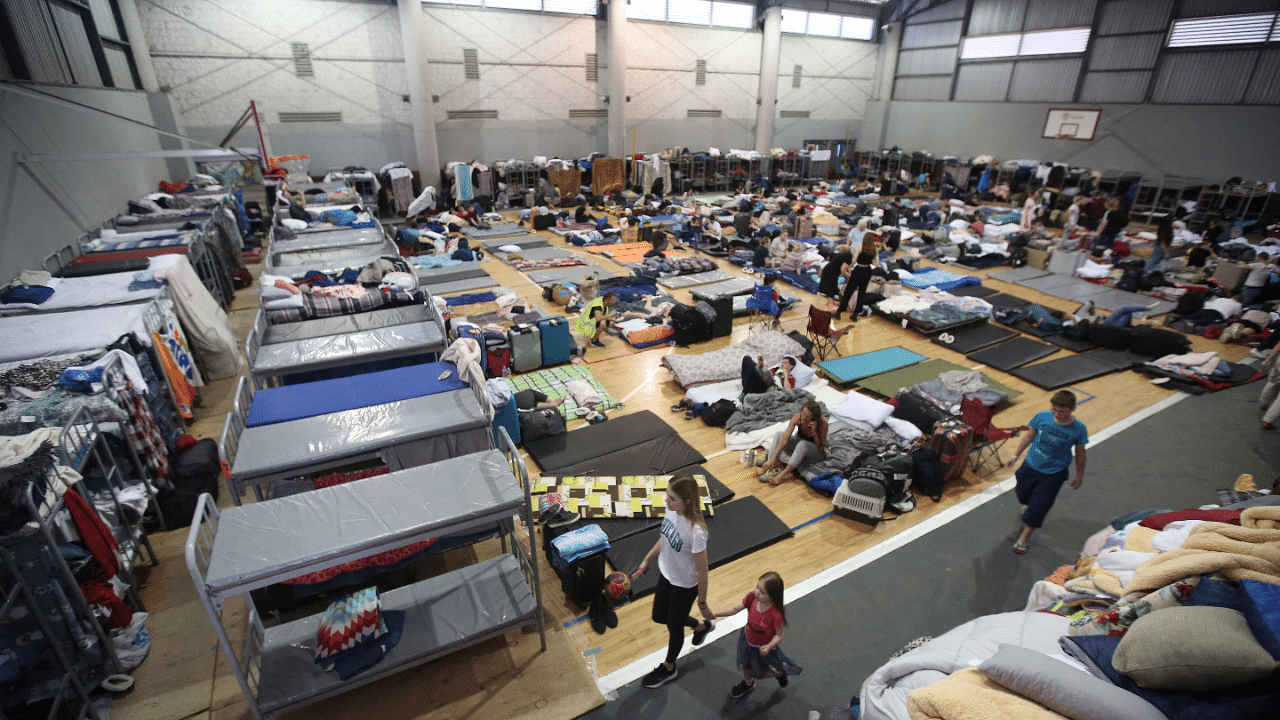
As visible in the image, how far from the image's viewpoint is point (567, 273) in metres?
13.6

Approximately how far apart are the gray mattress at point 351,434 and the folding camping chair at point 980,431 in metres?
5.37

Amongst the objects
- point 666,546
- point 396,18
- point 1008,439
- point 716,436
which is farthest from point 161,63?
point 1008,439

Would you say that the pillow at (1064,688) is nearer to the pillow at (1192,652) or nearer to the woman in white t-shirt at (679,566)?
the pillow at (1192,652)

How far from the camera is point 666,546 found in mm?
3871

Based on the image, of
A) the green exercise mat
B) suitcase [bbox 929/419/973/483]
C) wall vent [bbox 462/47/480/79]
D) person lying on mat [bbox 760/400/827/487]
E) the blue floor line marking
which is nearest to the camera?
the blue floor line marking

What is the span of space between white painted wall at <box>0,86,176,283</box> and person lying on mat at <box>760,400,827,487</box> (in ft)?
31.7

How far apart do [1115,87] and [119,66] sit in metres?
28.5

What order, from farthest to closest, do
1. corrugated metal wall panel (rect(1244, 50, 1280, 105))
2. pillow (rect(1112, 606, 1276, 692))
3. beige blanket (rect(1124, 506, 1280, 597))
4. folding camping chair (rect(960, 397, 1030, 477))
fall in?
corrugated metal wall panel (rect(1244, 50, 1280, 105)), folding camping chair (rect(960, 397, 1030, 477)), beige blanket (rect(1124, 506, 1280, 597)), pillow (rect(1112, 606, 1276, 692))

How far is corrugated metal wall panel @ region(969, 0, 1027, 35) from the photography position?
21484 millimetres

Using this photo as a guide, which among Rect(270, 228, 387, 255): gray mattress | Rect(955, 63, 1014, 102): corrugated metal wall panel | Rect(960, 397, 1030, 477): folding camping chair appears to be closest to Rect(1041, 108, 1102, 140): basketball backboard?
Rect(955, 63, 1014, 102): corrugated metal wall panel

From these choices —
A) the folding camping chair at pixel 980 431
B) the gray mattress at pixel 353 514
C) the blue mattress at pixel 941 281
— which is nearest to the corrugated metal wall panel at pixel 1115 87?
the blue mattress at pixel 941 281

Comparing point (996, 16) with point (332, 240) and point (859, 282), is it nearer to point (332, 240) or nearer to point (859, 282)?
point (859, 282)

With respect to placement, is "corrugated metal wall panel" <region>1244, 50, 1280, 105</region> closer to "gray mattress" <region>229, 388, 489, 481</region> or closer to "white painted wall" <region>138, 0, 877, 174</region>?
"white painted wall" <region>138, 0, 877, 174</region>

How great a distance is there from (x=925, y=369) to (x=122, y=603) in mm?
9619
